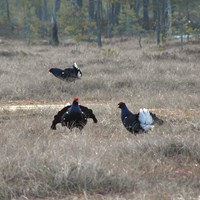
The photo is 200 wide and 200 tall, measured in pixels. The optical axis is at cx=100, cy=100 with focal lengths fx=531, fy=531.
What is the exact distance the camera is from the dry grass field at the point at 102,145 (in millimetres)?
5371

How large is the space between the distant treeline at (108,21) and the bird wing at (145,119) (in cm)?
2263

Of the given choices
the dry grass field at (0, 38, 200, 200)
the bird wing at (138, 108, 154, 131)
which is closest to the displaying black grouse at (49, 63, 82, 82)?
the dry grass field at (0, 38, 200, 200)

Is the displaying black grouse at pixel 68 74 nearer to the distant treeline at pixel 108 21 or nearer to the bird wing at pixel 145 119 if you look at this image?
the bird wing at pixel 145 119

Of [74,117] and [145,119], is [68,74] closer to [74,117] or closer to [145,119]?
[74,117]

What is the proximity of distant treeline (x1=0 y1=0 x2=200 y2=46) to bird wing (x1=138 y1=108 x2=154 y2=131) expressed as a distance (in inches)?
891

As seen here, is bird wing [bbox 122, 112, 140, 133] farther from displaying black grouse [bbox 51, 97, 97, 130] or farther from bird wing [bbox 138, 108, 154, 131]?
displaying black grouse [bbox 51, 97, 97, 130]

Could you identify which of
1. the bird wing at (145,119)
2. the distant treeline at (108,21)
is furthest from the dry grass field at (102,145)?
the distant treeline at (108,21)

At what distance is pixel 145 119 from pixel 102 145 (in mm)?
1144

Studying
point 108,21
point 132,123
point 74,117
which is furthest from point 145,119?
point 108,21

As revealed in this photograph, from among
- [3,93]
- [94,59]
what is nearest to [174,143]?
[3,93]

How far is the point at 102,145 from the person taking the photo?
7148 millimetres

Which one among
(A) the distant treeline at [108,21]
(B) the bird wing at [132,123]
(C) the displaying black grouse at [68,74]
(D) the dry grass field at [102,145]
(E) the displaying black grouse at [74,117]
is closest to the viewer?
(D) the dry grass field at [102,145]

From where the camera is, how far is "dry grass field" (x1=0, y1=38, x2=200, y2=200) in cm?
537

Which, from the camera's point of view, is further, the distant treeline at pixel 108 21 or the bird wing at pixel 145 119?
the distant treeline at pixel 108 21
